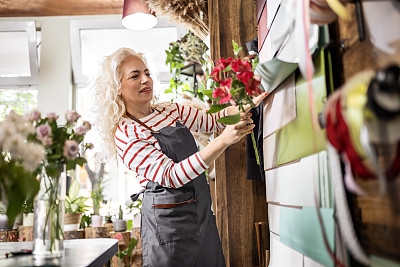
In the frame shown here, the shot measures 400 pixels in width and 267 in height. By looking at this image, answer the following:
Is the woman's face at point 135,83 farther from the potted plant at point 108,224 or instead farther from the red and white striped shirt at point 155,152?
the potted plant at point 108,224

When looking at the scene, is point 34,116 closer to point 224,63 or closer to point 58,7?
point 224,63

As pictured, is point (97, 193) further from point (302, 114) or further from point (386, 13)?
point (386, 13)

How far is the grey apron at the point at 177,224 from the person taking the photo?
5.69ft

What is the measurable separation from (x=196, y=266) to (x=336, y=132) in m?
1.32

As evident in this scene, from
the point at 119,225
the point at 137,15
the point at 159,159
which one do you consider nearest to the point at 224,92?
the point at 159,159

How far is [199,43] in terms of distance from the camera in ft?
9.55

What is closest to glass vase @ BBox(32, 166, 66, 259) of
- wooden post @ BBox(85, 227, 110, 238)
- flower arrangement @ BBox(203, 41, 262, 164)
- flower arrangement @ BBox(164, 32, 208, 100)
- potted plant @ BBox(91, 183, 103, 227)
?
flower arrangement @ BBox(203, 41, 262, 164)

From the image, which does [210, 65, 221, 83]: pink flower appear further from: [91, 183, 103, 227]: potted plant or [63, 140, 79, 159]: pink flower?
[91, 183, 103, 227]: potted plant

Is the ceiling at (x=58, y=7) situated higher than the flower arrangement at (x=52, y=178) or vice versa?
the ceiling at (x=58, y=7)

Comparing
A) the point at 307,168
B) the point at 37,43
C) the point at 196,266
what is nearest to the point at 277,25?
the point at 307,168

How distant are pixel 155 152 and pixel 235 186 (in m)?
0.51

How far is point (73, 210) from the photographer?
346 centimetres

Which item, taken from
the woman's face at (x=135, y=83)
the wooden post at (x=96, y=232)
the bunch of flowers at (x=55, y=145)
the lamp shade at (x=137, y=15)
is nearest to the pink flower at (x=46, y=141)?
the bunch of flowers at (x=55, y=145)

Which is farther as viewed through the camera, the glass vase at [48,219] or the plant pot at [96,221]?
the plant pot at [96,221]
